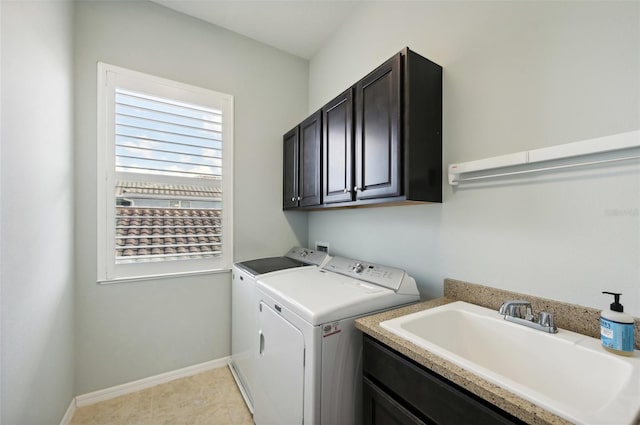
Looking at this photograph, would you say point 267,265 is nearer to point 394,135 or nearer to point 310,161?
point 310,161

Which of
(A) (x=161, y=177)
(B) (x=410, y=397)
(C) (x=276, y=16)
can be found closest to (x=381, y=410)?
(B) (x=410, y=397)

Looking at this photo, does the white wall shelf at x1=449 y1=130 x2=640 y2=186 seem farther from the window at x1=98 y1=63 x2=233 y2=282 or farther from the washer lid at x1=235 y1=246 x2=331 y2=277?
the window at x1=98 y1=63 x2=233 y2=282

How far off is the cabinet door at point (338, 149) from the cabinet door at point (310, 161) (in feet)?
0.24

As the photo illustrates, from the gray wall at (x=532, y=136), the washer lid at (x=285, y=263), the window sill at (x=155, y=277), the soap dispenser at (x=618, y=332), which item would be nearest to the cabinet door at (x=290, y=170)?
the washer lid at (x=285, y=263)

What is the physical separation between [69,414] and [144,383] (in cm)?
42

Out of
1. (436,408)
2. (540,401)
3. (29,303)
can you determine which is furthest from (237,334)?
(540,401)

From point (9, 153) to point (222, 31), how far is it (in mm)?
1946

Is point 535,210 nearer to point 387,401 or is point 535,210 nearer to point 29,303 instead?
point 387,401

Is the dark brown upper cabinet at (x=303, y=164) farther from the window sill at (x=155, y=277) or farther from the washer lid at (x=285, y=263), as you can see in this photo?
the window sill at (x=155, y=277)

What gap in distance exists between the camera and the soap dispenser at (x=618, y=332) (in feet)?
2.56

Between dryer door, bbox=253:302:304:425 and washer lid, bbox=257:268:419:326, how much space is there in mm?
116

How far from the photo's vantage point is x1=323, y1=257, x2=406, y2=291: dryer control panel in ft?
4.70

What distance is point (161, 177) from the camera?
2064 millimetres

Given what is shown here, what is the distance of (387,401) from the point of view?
1.00 metres
